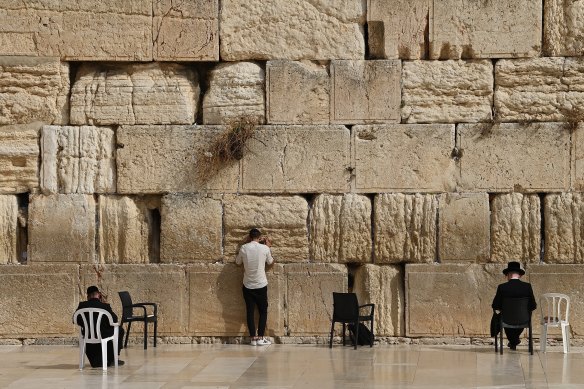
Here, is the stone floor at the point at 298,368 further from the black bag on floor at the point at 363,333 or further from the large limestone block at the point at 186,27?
the large limestone block at the point at 186,27

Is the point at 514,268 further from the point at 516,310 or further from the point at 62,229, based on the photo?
the point at 62,229

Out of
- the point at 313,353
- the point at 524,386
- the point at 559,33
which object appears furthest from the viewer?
the point at 559,33

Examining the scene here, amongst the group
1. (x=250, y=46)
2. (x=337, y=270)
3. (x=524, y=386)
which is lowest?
(x=524, y=386)

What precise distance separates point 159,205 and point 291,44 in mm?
2408

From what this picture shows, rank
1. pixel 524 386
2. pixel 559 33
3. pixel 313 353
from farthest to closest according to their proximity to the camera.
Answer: pixel 559 33, pixel 313 353, pixel 524 386

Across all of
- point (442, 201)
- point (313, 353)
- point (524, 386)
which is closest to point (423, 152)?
point (442, 201)

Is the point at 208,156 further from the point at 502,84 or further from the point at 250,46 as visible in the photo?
the point at 502,84

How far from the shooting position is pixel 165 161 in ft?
45.6

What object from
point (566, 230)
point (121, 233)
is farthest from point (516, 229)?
point (121, 233)

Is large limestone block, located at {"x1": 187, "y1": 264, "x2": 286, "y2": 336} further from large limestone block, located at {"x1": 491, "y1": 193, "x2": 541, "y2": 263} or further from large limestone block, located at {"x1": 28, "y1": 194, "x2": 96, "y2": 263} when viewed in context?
large limestone block, located at {"x1": 491, "y1": 193, "x2": 541, "y2": 263}

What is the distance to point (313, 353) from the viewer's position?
12805 mm

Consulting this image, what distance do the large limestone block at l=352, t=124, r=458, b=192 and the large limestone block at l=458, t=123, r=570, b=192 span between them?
172 millimetres

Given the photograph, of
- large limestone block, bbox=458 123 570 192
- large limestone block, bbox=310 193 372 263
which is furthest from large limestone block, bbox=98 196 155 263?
large limestone block, bbox=458 123 570 192

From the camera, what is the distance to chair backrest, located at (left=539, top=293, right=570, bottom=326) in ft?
40.8
